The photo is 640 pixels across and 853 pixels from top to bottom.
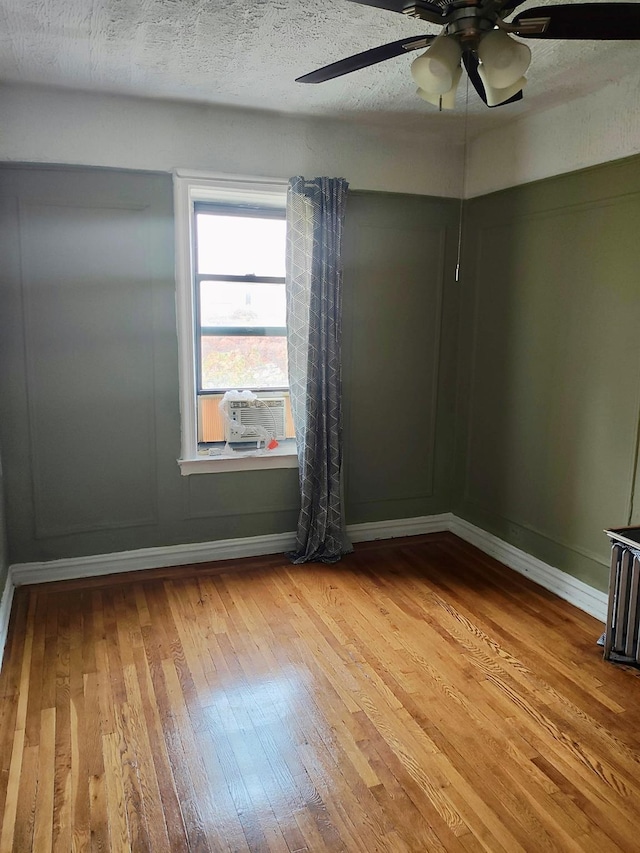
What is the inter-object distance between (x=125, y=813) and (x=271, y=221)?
10.5 feet

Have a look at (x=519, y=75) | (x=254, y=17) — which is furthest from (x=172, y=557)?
(x=519, y=75)

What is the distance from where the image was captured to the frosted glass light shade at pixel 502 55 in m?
1.71

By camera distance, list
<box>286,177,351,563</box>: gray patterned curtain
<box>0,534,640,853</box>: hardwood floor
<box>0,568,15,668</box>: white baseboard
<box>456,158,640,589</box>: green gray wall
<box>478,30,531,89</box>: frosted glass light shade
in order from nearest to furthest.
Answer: <box>478,30,531,89</box>: frosted glass light shade < <box>0,534,640,853</box>: hardwood floor < <box>0,568,15,668</box>: white baseboard < <box>456,158,640,589</box>: green gray wall < <box>286,177,351,563</box>: gray patterned curtain

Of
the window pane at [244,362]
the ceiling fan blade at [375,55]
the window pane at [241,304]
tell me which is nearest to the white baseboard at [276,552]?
the window pane at [244,362]

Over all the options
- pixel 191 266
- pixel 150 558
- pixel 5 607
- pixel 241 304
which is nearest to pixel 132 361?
pixel 191 266

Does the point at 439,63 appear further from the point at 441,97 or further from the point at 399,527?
the point at 399,527

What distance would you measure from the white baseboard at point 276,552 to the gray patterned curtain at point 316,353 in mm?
277

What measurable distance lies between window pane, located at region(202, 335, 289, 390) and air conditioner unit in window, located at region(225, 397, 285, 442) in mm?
148

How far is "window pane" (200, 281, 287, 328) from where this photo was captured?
3844 millimetres

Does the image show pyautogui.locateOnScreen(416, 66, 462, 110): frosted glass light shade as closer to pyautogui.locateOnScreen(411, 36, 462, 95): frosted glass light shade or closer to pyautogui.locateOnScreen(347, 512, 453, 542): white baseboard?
pyautogui.locateOnScreen(411, 36, 462, 95): frosted glass light shade

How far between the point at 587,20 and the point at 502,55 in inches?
8.8

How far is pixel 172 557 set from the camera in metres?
3.82

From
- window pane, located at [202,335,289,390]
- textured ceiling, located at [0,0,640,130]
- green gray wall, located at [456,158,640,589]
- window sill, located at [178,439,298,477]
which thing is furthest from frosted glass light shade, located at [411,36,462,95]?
window sill, located at [178,439,298,477]

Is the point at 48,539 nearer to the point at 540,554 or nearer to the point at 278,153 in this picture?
the point at 278,153
